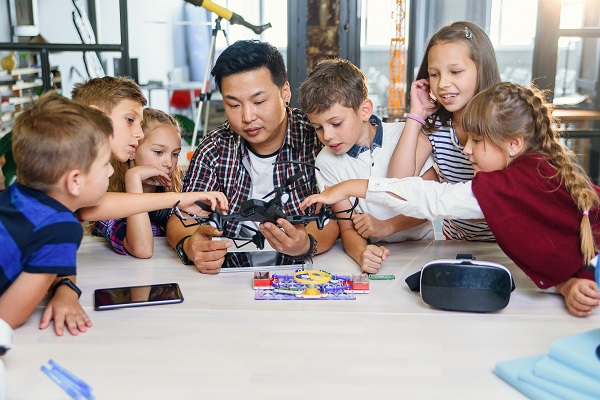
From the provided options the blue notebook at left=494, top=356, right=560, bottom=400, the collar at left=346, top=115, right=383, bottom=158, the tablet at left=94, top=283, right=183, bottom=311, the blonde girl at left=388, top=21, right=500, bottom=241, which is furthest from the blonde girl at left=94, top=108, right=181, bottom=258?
the blue notebook at left=494, top=356, right=560, bottom=400

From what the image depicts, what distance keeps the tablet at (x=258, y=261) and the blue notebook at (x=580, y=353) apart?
2.23 ft

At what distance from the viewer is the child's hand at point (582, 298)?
1190 mm

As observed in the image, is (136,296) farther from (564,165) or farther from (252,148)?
(564,165)

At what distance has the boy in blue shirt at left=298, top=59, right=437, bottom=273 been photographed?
167 centimetres

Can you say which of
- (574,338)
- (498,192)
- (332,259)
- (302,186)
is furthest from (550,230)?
(302,186)

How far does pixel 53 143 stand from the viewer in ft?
3.82

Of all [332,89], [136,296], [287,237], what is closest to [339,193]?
[287,237]

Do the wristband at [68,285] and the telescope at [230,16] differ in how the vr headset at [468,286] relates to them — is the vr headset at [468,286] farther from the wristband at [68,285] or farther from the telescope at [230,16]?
the telescope at [230,16]

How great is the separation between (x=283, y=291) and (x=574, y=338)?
0.57 metres

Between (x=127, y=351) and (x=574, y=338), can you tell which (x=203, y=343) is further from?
(x=574, y=338)

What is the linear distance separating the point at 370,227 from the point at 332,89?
1.25 ft

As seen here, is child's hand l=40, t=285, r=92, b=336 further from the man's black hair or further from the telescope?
the telescope

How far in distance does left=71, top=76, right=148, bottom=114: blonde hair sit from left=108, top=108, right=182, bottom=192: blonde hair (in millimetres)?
101

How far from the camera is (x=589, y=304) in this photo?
1188mm
